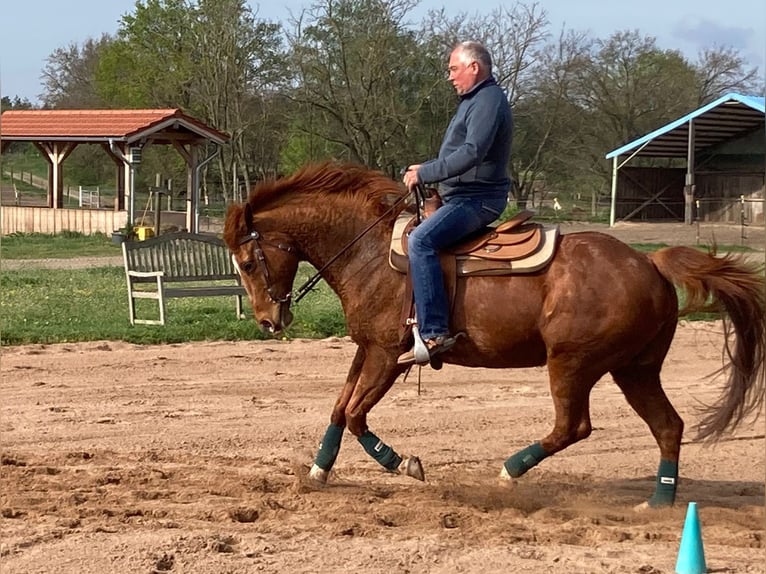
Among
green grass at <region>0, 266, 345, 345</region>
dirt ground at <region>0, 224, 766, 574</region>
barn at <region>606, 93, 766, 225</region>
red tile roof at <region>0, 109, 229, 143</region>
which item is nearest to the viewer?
dirt ground at <region>0, 224, 766, 574</region>

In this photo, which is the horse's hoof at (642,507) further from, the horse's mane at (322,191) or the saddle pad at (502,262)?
the horse's mane at (322,191)

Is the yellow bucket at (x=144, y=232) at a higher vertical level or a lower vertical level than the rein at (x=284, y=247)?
higher

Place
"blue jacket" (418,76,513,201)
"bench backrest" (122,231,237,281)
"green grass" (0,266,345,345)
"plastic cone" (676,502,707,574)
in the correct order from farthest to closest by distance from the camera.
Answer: "bench backrest" (122,231,237,281)
"green grass" (0,266,345,345)
"blue jacket" (418,76,513,201)
"plastic cone" (676,502,707,574)

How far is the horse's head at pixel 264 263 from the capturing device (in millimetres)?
6676

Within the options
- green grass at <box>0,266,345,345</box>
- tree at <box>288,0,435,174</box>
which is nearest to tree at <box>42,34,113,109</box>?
tree at <box>288,0,435,174</box>

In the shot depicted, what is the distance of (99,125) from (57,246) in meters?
4.28

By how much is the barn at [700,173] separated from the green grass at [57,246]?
18.8 metres

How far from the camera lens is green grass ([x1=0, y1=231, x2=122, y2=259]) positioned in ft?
84.2

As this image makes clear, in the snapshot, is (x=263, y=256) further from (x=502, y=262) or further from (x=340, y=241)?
(x=502, y=262)

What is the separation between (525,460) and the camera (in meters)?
6.33

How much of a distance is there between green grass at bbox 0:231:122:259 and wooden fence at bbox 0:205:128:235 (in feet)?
1.36

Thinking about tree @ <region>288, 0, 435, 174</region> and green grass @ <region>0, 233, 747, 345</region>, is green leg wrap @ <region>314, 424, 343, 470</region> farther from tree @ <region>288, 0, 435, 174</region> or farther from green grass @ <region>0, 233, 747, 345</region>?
tree @ <region>288, 0, 435, 174</region>

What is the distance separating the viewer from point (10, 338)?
11.8m

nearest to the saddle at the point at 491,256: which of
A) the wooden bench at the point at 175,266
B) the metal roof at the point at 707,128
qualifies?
the wooden bench at the point at 175,266
